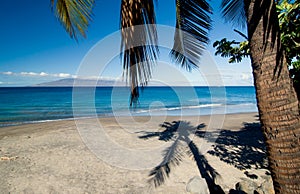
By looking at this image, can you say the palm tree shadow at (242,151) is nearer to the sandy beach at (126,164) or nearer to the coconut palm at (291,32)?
the sandy beach at (126,164)

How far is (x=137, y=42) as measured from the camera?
1553 mm

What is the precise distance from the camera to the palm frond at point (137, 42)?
1.53 meters

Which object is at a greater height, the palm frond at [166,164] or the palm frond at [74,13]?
the palm frond at [74,13]

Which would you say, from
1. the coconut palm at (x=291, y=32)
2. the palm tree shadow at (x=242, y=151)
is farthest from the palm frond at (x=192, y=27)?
the palm tree shadow at (x=242, y=151)

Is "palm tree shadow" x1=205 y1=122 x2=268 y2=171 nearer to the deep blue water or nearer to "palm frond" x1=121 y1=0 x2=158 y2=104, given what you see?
the deep blue water

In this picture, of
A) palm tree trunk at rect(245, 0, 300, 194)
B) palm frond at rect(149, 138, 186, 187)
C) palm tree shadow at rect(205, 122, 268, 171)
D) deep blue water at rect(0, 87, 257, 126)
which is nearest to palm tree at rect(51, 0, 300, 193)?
palm tree trunk at rect(245, 0, 300, 194)

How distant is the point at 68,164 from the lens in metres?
5.69

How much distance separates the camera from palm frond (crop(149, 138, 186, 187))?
4863mm

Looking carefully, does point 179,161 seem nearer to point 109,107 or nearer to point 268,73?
point 268,73

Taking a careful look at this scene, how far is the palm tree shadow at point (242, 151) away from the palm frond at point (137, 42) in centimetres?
486

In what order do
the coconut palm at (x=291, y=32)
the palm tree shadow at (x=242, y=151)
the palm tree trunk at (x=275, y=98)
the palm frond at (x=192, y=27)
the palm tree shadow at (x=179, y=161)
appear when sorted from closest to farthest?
the palm tree trunk at (x=275, y=98)
the palm frond at (x=192, y=27)
the coconut palm at (x=291, y=32)
the palm tree shadow at (x=179, y=161)
the palm tree shadow at (x=242, y=151)

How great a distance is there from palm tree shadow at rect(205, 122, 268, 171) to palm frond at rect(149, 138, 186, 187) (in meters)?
1.15

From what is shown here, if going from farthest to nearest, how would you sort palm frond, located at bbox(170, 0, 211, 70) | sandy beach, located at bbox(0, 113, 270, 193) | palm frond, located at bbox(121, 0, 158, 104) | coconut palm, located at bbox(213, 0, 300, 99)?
sandy beach, located at bbox(0, 113, 270, 193), coconut palm, located at bbox(213, 0, 300, 99), palm frond, located at bbox(170, 0, 211, 70), palm frond, located at bbox(121, 0, 158, 104)

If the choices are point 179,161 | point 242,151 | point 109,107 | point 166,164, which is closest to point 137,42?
point 166,164
